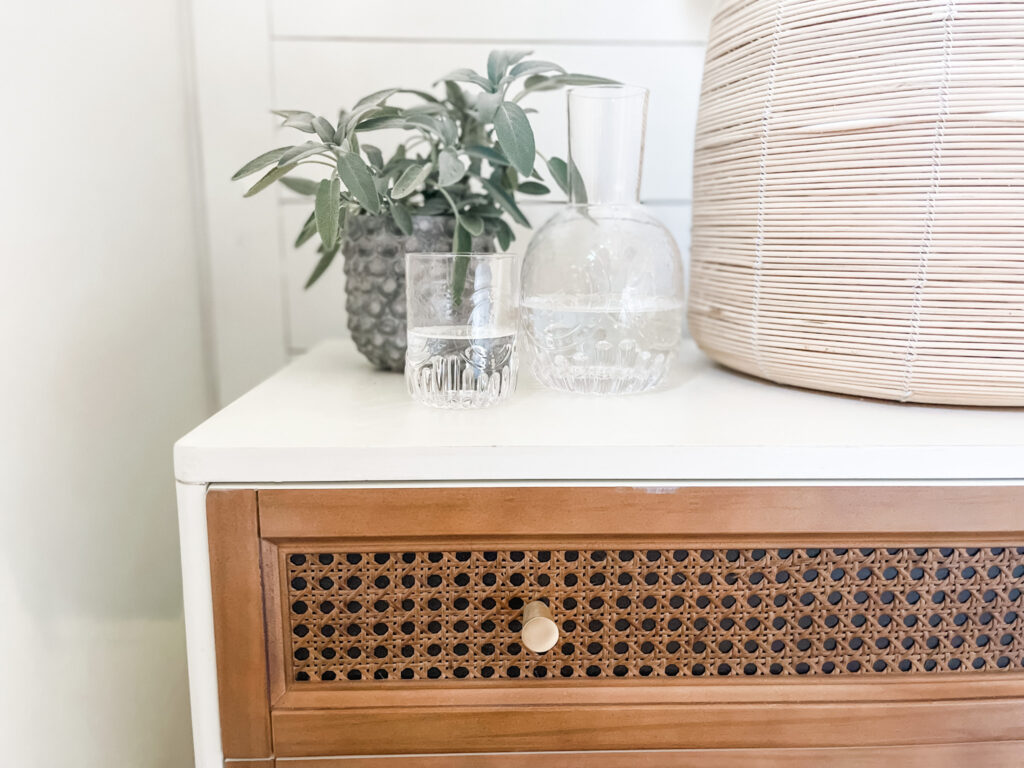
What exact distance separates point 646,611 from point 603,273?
0.30 meters

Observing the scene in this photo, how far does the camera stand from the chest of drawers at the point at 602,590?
46cm

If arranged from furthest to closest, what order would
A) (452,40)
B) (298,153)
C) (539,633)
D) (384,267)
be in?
(452,40) → (384,267) → (298,153) → (539,633)

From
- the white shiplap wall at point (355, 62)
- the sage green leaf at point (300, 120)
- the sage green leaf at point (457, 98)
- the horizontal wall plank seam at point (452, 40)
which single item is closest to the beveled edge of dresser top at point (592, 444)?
the sage green leaf at point (300, 120)

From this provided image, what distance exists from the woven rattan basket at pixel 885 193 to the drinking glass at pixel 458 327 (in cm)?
23

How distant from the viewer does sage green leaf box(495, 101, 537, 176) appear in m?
0.55

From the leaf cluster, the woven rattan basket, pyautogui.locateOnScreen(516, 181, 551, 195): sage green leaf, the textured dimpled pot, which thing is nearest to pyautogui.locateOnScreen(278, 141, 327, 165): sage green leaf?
the leaf cluster

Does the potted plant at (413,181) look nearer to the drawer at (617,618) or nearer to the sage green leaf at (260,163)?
the sage green leaf at (260,163)

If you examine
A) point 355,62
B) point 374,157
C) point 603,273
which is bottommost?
point 603,273

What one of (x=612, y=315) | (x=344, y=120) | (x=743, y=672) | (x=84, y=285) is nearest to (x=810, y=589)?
(x=743, y=672)

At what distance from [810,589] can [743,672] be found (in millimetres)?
78

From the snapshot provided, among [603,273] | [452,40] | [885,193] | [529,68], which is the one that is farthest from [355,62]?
[885,193]

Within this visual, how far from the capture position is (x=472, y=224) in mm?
627

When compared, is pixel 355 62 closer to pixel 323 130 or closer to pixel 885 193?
pixel 323 130

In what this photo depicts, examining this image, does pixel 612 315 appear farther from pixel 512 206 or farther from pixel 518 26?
pixel 518 26
